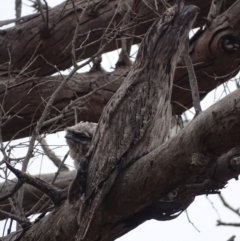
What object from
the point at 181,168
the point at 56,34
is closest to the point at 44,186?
the point at 181,168

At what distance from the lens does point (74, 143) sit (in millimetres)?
6020

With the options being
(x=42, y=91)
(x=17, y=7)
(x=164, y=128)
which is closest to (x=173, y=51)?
(x=164, y=128)

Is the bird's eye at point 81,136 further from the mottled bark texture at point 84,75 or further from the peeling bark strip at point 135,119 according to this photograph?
the peeling bark strip at point 135,119

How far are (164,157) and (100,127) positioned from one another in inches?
40.5

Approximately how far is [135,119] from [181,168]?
104 cm

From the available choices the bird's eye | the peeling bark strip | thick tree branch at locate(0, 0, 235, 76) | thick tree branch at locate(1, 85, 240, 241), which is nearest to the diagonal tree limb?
thick tree branch at locate(1, 85, 240, 241)

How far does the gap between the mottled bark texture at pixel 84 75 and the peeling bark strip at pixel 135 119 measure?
2.38ft

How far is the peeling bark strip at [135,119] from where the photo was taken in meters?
4.49

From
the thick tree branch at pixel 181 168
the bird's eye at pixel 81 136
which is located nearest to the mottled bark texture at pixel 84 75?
the bird's eye at pixel 81 136

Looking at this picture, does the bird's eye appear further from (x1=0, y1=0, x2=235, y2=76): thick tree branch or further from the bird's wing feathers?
(x1=0, y1=0, x2=235, y2=76): thick tree branch

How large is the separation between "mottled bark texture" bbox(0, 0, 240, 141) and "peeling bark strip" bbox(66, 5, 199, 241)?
725 millimetres

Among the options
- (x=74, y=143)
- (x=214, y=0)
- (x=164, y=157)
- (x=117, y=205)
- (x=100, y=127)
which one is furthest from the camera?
(x=214, y=0)

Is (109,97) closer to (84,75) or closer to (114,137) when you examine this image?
(84,75)

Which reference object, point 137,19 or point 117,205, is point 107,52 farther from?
point 117,205
